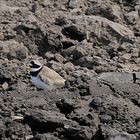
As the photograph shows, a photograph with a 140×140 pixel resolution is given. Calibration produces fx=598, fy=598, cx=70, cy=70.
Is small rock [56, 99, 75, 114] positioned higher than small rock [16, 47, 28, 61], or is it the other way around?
small rock [56, 99, 75, 114]

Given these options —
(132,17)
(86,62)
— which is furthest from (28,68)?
(132,17)

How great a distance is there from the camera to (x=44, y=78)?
24.1ft

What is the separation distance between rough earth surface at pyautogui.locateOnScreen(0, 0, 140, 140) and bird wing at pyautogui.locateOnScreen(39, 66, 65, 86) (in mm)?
123

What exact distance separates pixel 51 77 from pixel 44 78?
115 mm

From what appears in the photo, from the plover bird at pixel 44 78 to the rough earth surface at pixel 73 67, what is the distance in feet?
0.37

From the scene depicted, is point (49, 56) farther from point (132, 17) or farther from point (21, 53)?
point (132, 17)

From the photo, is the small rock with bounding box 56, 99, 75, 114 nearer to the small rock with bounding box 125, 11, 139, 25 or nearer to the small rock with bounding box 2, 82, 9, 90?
the small rock with bounding box 2, 82, 9, 90

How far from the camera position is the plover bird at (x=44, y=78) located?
7.20 metres

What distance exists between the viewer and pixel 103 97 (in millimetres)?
6547

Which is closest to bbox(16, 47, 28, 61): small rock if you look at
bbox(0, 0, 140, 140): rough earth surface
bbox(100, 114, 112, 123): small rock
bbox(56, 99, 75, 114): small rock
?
bbox(0, 0, 140, 140): rough earth surface

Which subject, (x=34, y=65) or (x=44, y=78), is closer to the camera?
(x=44, y=78)

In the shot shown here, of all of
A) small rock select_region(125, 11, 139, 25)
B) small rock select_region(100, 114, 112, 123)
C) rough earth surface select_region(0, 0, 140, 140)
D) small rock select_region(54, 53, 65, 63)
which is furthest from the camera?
small rock select_region(125, 11, 139, 25)

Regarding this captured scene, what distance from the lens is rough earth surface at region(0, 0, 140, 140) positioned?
602cm

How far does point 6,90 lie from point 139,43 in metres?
2.49
